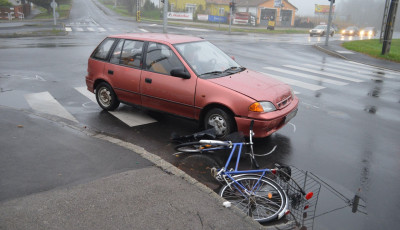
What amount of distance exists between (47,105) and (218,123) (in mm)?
4517

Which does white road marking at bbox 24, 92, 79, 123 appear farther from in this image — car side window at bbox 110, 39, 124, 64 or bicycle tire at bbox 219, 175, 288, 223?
bicycle tire at bbox 219, 175, 288, 223

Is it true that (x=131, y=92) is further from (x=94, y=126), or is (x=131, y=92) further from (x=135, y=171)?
(x=135, y=171)

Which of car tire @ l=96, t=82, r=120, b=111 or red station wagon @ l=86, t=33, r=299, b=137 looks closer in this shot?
red station wagon @ l=86, t=33, r=299, b=137

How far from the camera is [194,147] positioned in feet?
18.5

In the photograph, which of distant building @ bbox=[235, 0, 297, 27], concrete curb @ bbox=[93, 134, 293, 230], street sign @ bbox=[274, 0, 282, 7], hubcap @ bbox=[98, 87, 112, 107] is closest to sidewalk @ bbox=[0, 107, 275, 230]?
concrete curb @ bbox=[93, 134, 293, 230]

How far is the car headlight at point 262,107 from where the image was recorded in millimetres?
5871

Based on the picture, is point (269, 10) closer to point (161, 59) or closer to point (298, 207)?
point (161, 59)

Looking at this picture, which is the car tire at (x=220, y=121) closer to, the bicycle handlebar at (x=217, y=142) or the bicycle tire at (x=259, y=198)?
the bicycle handlebar at (x=217, y=142)

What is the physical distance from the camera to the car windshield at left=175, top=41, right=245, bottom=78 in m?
6.73

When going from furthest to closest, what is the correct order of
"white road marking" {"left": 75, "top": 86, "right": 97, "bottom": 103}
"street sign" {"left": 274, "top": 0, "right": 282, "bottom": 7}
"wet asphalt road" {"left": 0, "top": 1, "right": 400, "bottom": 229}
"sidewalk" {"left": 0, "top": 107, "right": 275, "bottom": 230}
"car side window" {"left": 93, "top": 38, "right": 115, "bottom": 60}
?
"street sign" {"left": 274, "top": 0, "right": 282, "bottom": 7}
"white road marking" {"left": 75, "top": 86, "right": 97, "bottom": 103}
"car side window" {"left": 93, "top": 38, "right": 115, "bottom": 60}
"wet asphalt road" {"left": 0, "top": 1, "right": 400, "bottom": 229}
"sidewalk" {"left": 0, "top": 107, "right": 275, "bottom": 230}

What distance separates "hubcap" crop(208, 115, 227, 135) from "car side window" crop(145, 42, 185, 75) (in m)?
1.15

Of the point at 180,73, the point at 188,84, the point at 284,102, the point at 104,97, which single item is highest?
the point at 180,73

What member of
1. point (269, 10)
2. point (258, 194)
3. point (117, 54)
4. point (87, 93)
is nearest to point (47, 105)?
point (87, 93)

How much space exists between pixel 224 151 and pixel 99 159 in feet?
6.00
